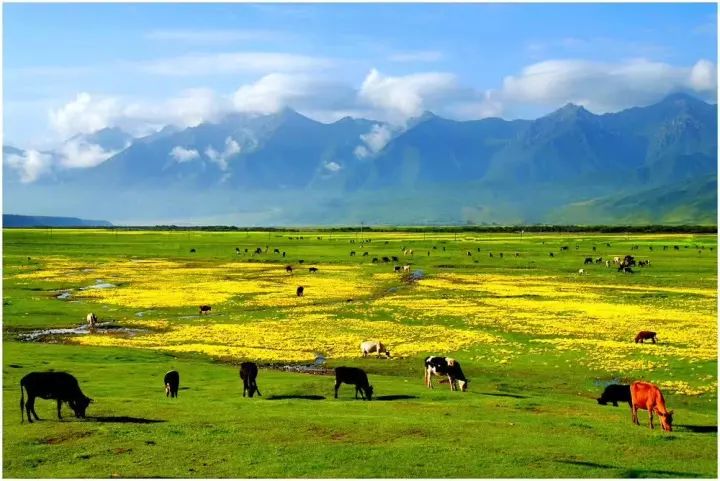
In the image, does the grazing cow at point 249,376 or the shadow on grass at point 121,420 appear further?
the grazing cow at point 249,376

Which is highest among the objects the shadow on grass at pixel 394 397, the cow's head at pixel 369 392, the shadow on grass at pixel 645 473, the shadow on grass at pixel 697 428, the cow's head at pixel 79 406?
the cow's head at pixel 79 406

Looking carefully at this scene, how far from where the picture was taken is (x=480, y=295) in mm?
68562

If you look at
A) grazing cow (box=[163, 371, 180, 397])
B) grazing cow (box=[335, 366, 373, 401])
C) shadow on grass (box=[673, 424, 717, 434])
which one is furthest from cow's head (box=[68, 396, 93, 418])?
shadow on grass (box=[673, 424, 717, 434])

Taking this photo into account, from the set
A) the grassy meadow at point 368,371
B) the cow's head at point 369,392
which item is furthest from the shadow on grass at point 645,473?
the cow's head at point 369,392

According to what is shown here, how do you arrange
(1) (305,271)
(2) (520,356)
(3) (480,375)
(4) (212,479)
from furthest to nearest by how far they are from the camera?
(1) (305,271), (2) (520,356), (3) (480,375), (4) (212,479)

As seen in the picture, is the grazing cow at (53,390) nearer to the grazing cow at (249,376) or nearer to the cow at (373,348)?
the grazing cow at (249,376)

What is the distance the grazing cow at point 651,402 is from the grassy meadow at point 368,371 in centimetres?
48

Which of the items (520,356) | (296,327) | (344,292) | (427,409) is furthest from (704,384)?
(344,292)

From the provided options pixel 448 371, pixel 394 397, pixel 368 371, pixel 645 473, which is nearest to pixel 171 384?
pixel 394 397

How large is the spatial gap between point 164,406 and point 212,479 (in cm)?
841

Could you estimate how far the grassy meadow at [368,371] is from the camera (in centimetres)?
1891

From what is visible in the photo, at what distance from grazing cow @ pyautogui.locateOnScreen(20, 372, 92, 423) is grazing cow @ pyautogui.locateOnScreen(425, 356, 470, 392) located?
14.8 meters

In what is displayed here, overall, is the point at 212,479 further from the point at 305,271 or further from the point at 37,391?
the point at 305,271

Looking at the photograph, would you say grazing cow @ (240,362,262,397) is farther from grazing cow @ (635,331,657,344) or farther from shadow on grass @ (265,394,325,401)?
grazing cow @ (635,331,657,344)
